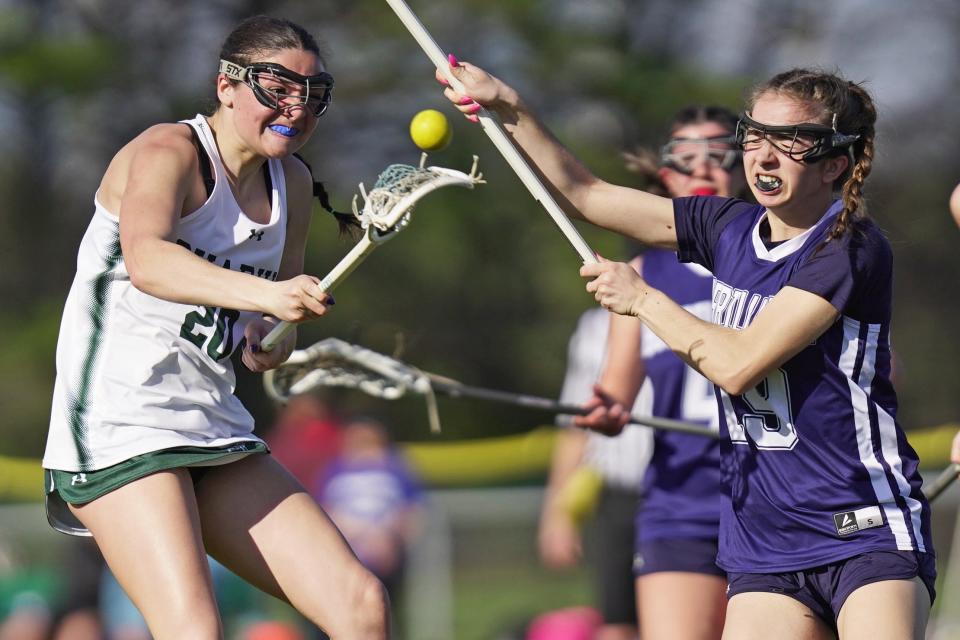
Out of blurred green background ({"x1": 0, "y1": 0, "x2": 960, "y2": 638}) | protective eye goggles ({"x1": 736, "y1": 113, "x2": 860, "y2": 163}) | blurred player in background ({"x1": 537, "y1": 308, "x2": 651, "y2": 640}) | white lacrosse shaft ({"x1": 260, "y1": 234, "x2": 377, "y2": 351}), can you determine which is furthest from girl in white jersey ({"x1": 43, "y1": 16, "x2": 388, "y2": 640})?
blurred green background ({"x1": 0, "y1": 0, "x2": 960, "y2": 638})

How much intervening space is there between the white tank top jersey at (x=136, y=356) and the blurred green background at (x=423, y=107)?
10082 millimetres

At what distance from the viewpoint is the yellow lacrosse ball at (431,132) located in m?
3.80

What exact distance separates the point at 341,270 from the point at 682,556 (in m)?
1.84

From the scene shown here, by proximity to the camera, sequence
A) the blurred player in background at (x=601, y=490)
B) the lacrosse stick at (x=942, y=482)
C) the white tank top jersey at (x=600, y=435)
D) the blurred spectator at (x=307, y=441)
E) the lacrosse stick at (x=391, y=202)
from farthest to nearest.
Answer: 1. the blurred spectator at (x=307, y=441)
2. the white tank top jersey at (x=600, y=435)
3. the blurred player in background at (x=601, y=490)
4. the lacrosse stick at (x=942, y=482)
5. the lacrosse stick at (x=391, y=202)

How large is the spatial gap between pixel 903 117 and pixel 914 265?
72.1 inches

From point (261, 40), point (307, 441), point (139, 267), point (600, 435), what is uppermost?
point (261, 40)

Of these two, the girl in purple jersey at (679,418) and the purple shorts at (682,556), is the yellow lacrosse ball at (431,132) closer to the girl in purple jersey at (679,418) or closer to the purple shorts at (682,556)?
the girl in purple jersey at (679,418)

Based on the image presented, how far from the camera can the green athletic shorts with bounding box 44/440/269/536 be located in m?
3.78

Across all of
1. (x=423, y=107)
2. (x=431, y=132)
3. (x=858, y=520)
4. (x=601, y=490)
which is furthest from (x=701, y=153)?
(x=423, y=107)

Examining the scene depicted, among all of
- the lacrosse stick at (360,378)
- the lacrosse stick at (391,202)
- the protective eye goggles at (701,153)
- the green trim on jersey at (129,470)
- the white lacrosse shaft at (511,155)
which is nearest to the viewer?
the lacrosse stick at (391,202)

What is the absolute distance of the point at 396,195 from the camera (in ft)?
12.1

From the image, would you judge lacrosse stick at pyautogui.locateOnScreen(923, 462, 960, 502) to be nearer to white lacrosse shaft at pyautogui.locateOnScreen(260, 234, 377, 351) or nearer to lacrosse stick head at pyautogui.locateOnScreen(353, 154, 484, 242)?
lacrosse stick head at pyautogui.locateOnScreen(353, 154, 484, 242)

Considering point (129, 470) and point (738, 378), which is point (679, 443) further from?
point (129, 470)

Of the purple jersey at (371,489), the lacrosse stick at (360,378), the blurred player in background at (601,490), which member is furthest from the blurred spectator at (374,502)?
the lacrosse stick at (360,378)
